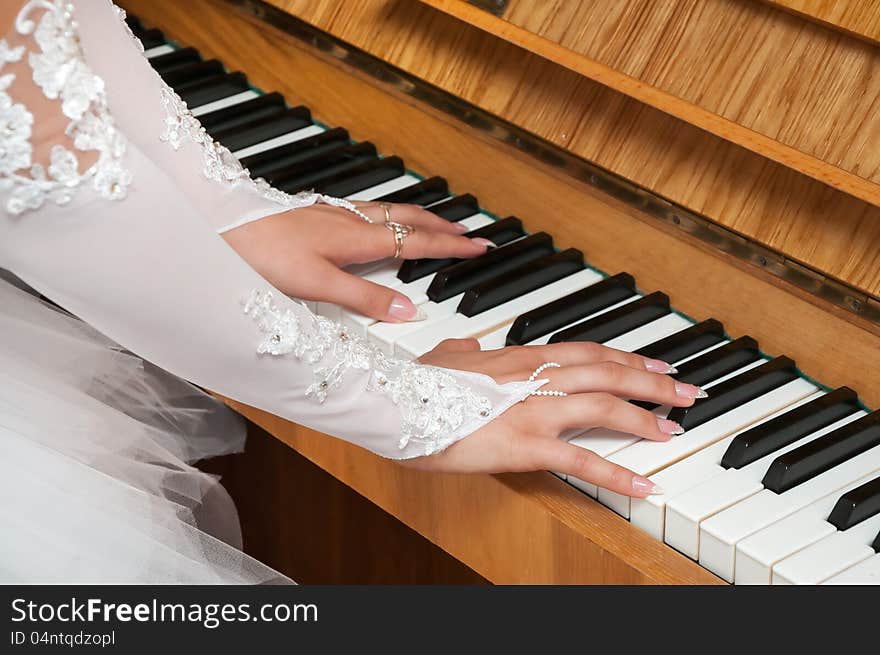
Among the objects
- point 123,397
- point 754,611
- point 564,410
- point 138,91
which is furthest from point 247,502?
point 754,611

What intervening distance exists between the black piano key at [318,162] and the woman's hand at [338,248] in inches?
6.3

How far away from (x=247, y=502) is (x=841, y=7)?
4.55ft

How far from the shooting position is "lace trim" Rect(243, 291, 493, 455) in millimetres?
1218

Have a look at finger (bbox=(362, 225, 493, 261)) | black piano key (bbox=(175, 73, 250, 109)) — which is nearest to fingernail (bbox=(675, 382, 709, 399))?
finger (bbox=(362, 225, 493, 261))

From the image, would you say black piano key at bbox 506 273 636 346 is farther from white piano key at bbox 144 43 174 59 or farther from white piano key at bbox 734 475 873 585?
white piano key at bbox 144 43 174 59

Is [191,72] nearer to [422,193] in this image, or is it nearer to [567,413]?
[422,193]

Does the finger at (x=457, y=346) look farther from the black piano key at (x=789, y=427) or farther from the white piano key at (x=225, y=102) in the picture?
the white piano key at (x=225, y=102)

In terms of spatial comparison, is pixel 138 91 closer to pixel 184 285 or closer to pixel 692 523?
pixel 184 285

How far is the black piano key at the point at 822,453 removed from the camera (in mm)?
1183

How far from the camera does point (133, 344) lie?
3.77 ft

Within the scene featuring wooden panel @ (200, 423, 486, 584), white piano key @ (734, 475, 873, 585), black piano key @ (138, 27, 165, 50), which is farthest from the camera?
wooden panel @ (200, 423, 486, 584)

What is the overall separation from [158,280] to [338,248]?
403mm

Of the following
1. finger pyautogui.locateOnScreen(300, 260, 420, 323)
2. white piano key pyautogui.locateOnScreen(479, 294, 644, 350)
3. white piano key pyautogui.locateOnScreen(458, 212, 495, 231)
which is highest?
white piano key pyautogui.locateOnScreen(458, 212, 495, 231)

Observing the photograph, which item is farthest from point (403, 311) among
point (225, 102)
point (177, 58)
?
point (177, 58)
